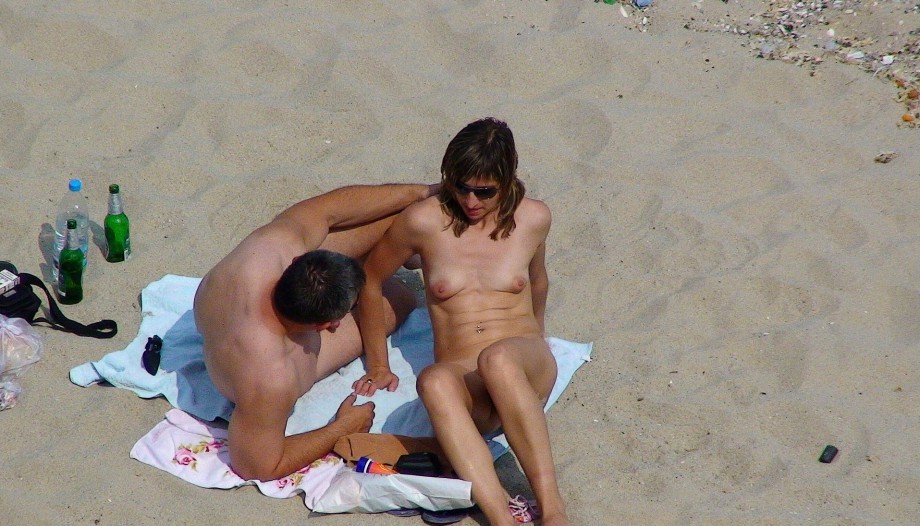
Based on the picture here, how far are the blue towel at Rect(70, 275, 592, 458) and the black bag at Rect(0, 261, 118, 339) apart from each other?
0.16m

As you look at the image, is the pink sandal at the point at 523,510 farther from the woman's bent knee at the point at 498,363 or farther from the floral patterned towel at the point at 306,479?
the woman's bent knee at the point at 498,363

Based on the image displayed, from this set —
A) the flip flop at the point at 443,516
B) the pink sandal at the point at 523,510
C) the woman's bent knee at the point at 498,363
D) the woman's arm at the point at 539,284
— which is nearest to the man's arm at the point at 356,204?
the woman's arm at the point at 539,284

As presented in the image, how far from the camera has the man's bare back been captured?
3.71 metres

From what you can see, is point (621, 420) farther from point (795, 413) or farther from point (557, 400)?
point (795, 413)

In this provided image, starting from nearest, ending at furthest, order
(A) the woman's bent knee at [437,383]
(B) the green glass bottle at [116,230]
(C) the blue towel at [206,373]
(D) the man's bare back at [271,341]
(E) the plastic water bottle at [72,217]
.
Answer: (D) the man's bare back at [271,341] < (A) the woman's bent knee at [437,383] < (C) the blue towel at [206,373] < (E) the plastic water bottle at [72,217] < (B) the green glass bottle at [116,230]

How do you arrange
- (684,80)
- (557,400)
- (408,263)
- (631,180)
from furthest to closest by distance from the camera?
(684,80), (631,180), (408,263), (557,400)

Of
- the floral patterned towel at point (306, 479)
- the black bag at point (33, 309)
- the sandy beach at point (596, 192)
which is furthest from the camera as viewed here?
the black bag at point (33, 309)

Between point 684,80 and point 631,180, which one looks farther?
point 684,80

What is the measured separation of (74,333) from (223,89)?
6.21ft

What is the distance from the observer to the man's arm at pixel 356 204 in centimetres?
439

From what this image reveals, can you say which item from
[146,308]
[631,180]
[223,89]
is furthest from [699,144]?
[146,308]

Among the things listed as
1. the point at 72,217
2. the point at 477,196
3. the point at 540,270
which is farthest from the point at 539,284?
the point at 72,217

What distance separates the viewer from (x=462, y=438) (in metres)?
3.86

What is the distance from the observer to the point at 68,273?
466cm
